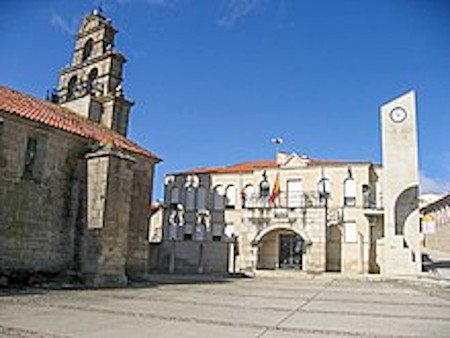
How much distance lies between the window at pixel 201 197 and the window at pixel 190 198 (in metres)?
0.43

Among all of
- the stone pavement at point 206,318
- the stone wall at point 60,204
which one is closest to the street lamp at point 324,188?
the stone wall at point 60,204

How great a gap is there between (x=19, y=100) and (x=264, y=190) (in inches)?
812

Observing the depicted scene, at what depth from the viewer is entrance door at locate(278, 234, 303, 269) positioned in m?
30.3

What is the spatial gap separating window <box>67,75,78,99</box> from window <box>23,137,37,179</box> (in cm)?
1142

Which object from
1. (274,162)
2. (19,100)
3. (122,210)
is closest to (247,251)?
(274,162)

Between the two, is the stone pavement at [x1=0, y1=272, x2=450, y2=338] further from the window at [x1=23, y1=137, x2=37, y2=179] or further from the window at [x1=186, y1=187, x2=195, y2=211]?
the window at [x1=186, y1=187, x2=195, y2=211]

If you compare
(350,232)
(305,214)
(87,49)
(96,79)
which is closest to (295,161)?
(305,214)

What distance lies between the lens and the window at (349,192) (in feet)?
101

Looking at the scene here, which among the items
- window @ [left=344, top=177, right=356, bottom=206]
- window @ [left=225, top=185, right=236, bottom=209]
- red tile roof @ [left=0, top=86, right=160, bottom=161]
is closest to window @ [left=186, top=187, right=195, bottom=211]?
window @ [left=225, top=185, right=236, bottom=209]

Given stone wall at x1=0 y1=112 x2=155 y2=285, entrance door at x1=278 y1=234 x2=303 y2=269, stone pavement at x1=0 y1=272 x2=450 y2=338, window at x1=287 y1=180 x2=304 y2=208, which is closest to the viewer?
stone pavement at x1=0 y1=272 x2=450 y2=338

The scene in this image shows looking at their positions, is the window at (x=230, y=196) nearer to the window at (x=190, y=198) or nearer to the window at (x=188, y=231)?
the window at (x=190, y=198)

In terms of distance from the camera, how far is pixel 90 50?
26.1m

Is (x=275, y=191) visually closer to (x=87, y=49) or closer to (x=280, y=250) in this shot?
(x=280, y=250)

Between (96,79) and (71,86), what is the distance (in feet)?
6.13
